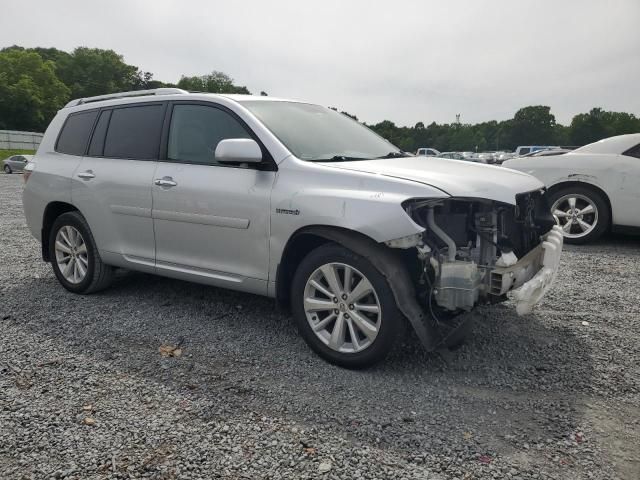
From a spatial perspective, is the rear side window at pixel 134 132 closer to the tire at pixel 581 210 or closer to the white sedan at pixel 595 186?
the tire at pixel 581 210

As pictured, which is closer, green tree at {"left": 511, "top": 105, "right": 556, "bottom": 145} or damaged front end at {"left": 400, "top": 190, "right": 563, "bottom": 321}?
damaged front end at {"left": 400, "top": 190, "right": 563, "bottom": 321}

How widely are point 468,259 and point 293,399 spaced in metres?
1.36

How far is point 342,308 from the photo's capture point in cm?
323

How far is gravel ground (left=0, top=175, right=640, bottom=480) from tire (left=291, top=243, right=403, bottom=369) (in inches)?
5.7

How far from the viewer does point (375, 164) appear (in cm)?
352

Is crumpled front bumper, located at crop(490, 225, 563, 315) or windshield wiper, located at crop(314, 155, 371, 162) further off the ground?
windshield wiper, located at crop(314, 155, 371, 162)

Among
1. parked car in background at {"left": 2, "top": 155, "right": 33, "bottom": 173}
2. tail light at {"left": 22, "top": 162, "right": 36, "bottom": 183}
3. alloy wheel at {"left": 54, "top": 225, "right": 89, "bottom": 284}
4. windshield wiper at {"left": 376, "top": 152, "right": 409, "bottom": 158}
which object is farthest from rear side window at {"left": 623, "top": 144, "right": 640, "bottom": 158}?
parked car in background at {"left": 2, "top": 155, "right": 33, "bottom": 173}

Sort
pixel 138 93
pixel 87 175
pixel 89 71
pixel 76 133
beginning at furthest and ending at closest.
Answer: pixel 89 71 < pixel 76 133 < pixel 138 93 < pixel 87 175

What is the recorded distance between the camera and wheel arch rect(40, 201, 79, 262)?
199 inches

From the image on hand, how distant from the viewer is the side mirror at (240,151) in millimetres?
3418

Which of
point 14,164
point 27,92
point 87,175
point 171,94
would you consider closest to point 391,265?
point 171,94

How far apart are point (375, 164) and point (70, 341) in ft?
8.60

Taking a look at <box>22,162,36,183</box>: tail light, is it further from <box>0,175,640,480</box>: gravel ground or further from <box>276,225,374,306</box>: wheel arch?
<box>276,225,374,306</box>: wheel arch

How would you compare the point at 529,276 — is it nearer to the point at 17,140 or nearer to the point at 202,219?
the point at 202,219
